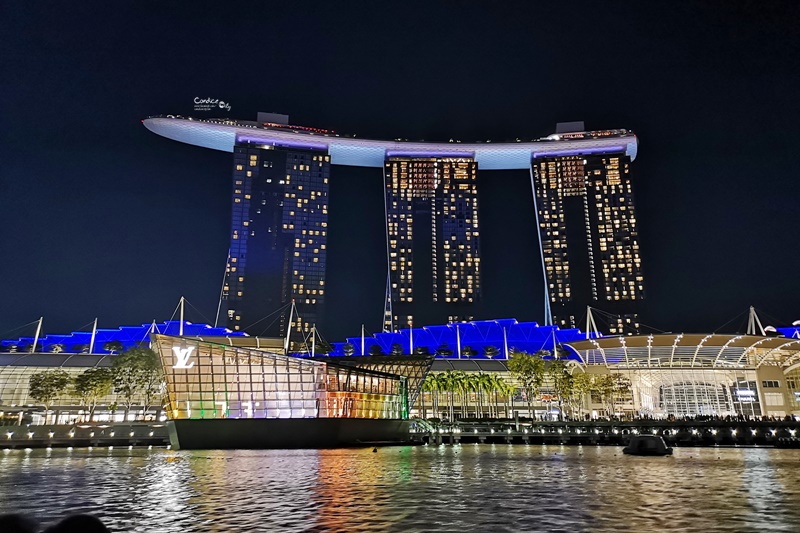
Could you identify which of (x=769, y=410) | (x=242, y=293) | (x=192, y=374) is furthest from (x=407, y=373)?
(x=242, y=293)

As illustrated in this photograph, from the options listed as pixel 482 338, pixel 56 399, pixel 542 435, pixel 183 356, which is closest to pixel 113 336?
pixel 56 399

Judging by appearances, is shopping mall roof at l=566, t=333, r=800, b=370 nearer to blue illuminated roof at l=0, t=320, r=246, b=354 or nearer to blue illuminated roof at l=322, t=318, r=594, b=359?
blue illuminated roof at l=322, t=318, r=594, b=359

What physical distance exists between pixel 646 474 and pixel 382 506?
16342 millimetres

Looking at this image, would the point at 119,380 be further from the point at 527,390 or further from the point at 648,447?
the point at 648,447

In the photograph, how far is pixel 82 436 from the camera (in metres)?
74.2

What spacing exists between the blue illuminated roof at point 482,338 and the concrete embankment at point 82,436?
90.0 meters

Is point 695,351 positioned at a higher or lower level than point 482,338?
lower

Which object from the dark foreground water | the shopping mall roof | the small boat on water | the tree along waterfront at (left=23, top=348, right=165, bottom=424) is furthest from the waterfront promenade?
the dark foreground water

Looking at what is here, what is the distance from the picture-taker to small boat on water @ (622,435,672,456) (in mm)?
44594

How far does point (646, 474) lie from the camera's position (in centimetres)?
2656

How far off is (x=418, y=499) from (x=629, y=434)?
198 ft

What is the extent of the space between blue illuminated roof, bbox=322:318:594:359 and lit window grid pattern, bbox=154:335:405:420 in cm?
9646

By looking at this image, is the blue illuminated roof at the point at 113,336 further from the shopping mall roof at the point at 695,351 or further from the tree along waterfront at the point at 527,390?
the shopping mall roof at the point at 695,351

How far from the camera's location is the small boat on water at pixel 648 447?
44.6 metres
